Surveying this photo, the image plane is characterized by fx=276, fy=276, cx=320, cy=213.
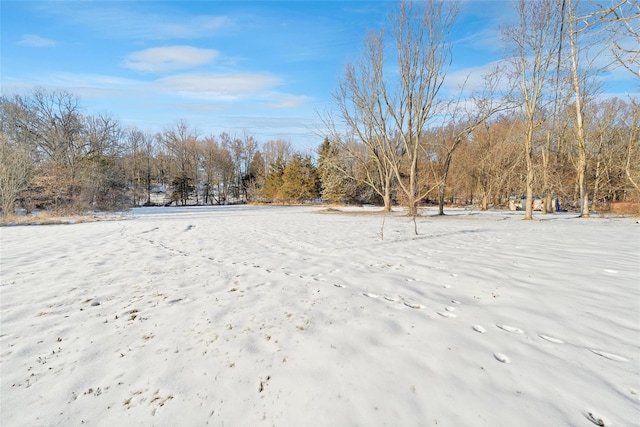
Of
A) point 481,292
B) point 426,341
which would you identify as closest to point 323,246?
point 481,292

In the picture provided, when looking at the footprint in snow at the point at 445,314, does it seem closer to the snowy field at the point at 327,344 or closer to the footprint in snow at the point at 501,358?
the snowy field at the point at 327,344

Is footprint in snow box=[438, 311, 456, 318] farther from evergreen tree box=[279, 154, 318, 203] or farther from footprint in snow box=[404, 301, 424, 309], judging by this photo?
evergreen tree box=[279, 154, 318, 203]

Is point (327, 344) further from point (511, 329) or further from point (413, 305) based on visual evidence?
point (511, 329)

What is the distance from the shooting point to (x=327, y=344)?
240cm

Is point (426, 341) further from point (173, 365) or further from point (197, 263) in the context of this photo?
point (197, 263)

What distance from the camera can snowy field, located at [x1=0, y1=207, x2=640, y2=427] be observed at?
1.70m

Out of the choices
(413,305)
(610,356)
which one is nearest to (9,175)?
(413,305)

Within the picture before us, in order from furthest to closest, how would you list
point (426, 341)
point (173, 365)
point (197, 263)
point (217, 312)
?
point (197, 263), point (217, 312), point (426, 341), point (173, 365)

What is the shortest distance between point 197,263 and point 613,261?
733 centimetres

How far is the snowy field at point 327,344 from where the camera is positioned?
1.70 meters

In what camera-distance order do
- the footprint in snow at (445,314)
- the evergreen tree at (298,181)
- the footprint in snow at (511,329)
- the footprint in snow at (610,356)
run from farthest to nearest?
1. the evergreen tree at (298,181)
2. the footprint in snow at (445,314)
3. the footprint in snow at (511,329)
4. the footprint in snow at (610,356)

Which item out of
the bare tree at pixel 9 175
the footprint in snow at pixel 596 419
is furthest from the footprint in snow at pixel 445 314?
the bare tree at pixel 9 175

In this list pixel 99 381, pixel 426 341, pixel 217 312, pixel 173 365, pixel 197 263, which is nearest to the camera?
pixel 99 381

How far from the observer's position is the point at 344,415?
1630 millimetres
